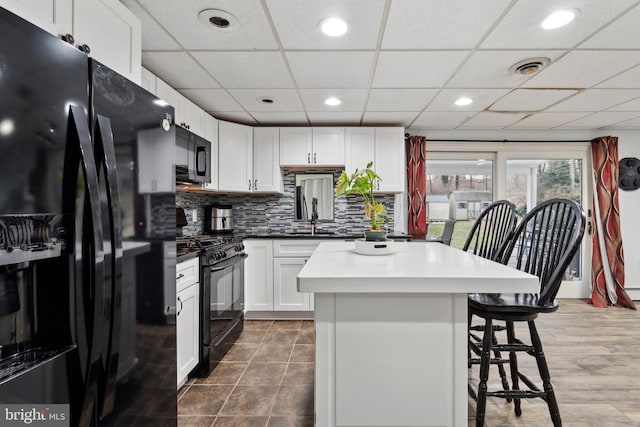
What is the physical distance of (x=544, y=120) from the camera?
149 inches

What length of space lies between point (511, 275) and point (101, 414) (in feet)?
4.66

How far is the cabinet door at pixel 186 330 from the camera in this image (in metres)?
2.02

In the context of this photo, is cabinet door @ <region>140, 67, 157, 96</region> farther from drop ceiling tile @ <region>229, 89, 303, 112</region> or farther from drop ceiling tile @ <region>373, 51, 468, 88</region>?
drop ceiling tile @ <region>373, 51, 468, 88</region>

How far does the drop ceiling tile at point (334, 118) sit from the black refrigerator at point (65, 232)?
8.40 feet

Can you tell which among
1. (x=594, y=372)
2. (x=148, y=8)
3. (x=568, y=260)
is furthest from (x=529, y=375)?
(x=148, y=8)

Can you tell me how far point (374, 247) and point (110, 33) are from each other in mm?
1601

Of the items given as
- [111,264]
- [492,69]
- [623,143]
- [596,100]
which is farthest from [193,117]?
Result: [623,143]

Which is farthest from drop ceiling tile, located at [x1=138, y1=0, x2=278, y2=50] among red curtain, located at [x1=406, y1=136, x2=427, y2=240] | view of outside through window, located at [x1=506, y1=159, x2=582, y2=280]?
view of outside through window, located at [x1=506, y1=159, x2=582, y2=280]

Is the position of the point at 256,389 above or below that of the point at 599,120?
below

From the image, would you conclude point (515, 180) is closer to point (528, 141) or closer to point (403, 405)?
point (528, 141)

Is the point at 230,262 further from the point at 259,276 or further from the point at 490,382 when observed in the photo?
the point at 490,382

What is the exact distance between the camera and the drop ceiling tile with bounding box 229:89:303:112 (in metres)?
2.85

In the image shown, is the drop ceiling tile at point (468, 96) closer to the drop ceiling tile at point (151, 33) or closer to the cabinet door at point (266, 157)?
the cabinet door at point (266, 157)

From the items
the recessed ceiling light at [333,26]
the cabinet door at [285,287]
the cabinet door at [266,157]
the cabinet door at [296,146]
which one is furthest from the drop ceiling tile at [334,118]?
the cabinet door at [285,287]
